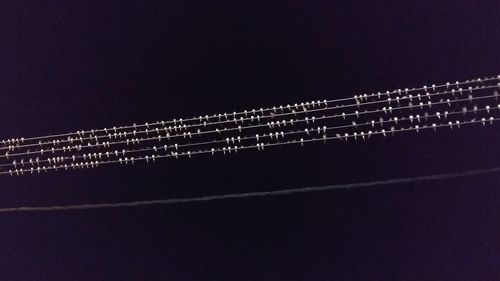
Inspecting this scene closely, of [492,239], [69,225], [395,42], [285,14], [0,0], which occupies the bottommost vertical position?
[492,239]

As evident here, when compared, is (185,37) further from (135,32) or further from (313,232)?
(313,232)

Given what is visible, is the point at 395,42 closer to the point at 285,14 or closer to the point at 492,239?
the point at 285,14

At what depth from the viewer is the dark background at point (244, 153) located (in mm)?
947

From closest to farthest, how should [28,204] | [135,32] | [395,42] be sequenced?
[395,42] → [135,32] → [28,204]

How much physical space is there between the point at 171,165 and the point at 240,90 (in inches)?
8.2

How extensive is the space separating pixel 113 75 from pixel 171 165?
0.22 metres

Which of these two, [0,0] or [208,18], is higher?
[0,0]

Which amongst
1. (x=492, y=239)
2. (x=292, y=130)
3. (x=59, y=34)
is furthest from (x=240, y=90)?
(x=492, y=239)

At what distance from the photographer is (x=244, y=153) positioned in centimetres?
103

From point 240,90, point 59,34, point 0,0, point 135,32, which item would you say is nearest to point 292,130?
point 240,90

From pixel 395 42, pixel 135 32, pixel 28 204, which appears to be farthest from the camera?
pixel 28 204

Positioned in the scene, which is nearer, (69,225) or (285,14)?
(285,14)

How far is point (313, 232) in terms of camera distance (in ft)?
3.39

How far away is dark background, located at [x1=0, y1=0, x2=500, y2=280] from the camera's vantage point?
0.95 m
